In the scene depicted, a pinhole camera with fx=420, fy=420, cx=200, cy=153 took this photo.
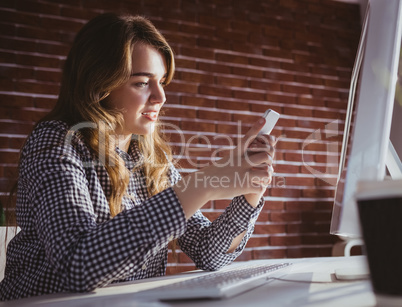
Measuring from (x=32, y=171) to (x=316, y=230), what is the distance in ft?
7.54

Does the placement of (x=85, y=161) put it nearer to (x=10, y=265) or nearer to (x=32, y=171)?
(x=32, y=171)

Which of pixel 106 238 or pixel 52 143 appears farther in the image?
pixel 52 143

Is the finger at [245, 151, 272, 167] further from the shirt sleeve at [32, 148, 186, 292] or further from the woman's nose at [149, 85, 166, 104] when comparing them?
the woman's nose at [149, 85, 166, 104]

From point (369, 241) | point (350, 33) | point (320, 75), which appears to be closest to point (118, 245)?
point (369, 241)

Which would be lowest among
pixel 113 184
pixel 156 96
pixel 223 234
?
pixel 223 234

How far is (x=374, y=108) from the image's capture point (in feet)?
1.88

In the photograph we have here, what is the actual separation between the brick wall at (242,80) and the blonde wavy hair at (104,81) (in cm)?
124

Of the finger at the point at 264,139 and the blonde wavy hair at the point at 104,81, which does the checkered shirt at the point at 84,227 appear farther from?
the finger at the point at 264,139

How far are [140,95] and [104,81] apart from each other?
0.11 m

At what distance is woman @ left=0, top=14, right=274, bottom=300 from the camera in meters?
0.73

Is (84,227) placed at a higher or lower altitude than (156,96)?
lower

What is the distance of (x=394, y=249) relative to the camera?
0.43 metres

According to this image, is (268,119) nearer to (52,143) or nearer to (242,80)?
(52,143)

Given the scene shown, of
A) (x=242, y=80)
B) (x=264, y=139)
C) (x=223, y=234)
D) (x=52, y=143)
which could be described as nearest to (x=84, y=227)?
(x=52, y=143)
